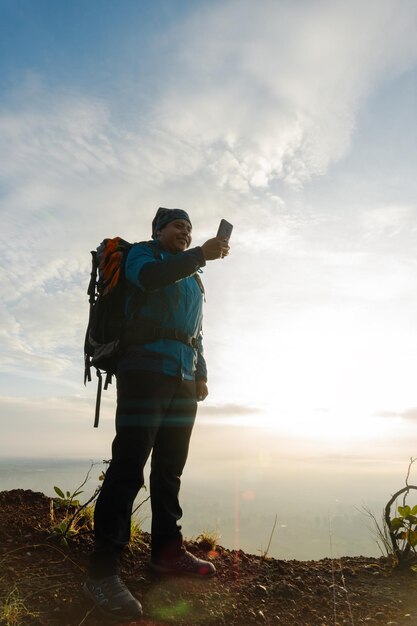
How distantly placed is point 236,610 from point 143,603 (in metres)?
0.65

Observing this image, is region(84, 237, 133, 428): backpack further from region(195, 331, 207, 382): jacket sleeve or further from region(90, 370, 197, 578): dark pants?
region(195, 331, 207, 382): jacket sleeve

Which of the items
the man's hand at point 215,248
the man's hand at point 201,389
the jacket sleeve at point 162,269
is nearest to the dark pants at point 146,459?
the man's hand at point 201,389

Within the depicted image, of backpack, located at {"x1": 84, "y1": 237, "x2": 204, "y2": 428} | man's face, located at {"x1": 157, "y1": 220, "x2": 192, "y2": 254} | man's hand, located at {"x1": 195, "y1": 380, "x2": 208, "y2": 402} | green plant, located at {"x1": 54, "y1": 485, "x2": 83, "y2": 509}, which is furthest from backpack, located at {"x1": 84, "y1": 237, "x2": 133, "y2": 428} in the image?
green plant, located at {"x1": 54, "y1": 485, "x2": 83, "y2": 509}

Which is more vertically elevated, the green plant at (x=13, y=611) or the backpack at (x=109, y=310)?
the backpack at (x=109, y=310)

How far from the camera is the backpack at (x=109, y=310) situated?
3295mm

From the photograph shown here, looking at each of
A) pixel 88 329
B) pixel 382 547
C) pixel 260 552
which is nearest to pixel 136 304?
pixel 88 329

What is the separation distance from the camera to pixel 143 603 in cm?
282

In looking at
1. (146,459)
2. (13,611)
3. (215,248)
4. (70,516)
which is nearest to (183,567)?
(146,459)

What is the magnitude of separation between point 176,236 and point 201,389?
147 cm

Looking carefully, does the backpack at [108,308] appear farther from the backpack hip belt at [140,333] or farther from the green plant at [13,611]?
the green plant at [13,611]

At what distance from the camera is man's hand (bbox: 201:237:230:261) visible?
11.0ft

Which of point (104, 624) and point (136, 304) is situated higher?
point (136, 304)

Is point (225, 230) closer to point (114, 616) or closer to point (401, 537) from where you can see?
point (114, 616)

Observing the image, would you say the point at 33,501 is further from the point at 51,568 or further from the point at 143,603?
the point at 143,603
